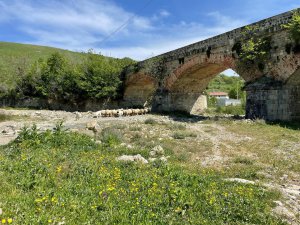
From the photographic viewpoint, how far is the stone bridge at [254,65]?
460 inches

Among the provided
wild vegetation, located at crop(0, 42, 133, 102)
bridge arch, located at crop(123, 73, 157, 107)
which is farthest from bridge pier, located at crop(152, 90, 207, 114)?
wild vegetation, located at crop(0, 42, 133, 102)

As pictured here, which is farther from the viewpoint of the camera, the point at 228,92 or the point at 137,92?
the point at 228,92

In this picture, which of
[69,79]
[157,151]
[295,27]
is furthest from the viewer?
[69,79]

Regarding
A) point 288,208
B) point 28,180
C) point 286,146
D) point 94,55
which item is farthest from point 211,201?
point 94,55

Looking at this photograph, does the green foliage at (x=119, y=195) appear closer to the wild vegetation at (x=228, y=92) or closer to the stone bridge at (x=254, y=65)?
the stone bridge at (x=254, y=65)

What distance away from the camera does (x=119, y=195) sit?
3.88 meters

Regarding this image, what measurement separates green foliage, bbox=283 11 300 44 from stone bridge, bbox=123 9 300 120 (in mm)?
238

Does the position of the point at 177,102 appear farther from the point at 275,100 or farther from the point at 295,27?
the point at 295,27

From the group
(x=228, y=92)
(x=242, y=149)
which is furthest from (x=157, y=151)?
(x=228, y=92)

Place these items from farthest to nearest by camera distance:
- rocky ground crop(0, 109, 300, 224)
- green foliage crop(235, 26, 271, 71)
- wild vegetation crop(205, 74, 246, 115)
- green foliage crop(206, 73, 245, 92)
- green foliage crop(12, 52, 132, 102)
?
green foliage crop(206, 73, 245, 92) → green foliage crop(12, 52, 132, 102) → wild vegetation crop(205, 74, 246, 115) → green foliage crop(235, 26, 271, 71) → rocky ground crop(0, 109, 300, 224)

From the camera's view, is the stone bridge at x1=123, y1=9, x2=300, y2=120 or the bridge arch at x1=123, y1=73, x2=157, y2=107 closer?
the stone bridge at x1=123, y1=9, x2=300, y2=120

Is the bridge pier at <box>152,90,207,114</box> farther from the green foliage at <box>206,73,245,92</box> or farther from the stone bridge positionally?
the green foliage at <box>206,73,245,92</box>

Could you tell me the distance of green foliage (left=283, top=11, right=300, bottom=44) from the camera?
1073cm

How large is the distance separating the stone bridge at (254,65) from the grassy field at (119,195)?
7499mm
